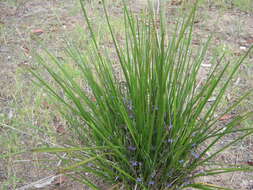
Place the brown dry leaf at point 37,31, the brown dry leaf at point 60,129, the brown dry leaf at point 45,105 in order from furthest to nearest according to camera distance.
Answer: the brown dry leaf at point 37,31 < the brown dry leaf at point 45,105 < the brown dry leaf at point 60,129

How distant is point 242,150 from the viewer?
161cm

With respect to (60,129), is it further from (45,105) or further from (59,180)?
(59,180)

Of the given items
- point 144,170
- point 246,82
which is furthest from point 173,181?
point 246,82

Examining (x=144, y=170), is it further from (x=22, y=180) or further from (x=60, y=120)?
(x=60, y=120)

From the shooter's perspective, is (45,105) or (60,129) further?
(45,105)

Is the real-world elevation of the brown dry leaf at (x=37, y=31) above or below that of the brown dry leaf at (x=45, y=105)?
above

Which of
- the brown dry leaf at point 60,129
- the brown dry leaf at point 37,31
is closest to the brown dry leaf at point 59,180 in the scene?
the brown dry leaf at point 60,129

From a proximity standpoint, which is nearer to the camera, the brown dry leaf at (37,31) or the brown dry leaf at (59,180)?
the brown dry leaf at (59,180)

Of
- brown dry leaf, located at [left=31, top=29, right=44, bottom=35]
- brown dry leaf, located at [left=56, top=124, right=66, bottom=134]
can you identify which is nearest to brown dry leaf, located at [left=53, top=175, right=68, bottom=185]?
brown dry leaf, located at [left=56, top=124, right=66, bottom=134]

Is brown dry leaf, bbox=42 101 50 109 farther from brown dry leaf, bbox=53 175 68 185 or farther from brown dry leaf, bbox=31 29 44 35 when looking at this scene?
brown dry leaf, bbox=31 29 44 35

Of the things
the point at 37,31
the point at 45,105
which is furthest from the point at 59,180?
the point at 37,31

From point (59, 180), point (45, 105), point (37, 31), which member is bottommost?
point (59, 180)

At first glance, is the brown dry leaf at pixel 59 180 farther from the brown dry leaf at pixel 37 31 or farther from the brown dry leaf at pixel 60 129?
the brown dry leaf at pixel 37 31

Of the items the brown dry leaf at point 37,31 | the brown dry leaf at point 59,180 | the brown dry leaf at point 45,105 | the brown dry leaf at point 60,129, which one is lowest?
the brown dry leaf at point 59,180
